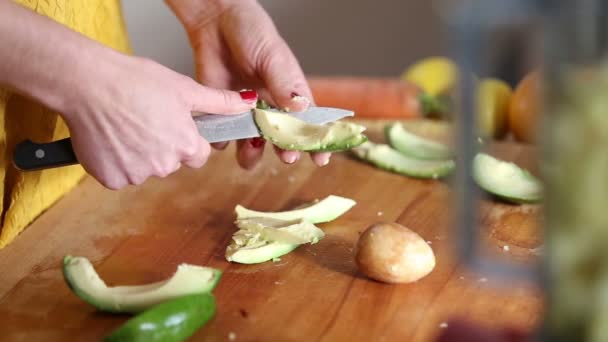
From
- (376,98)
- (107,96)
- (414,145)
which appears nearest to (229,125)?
(107,96)

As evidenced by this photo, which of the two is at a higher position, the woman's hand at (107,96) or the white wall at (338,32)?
the woman's hand at (107,96)

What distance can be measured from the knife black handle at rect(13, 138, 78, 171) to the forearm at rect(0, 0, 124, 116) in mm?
141

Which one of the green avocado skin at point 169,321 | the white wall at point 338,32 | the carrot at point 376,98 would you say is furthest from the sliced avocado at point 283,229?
the white wall at point 338,32

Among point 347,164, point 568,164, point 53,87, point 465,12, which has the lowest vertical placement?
point 347,164

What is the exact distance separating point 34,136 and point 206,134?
35 cm

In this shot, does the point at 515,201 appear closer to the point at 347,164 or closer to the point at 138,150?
the point at 347,164

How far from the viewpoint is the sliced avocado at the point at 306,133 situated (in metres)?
1.58

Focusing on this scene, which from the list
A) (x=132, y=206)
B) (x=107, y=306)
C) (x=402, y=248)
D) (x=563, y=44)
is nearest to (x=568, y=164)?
(x=563, y=44)

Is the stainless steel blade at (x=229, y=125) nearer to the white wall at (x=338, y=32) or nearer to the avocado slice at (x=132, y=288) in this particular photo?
the avocado slice at (x=132, y=288)

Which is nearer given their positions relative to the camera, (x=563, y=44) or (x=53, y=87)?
(x=563, y=44)

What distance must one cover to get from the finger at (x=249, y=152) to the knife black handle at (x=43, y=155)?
383 millimetres

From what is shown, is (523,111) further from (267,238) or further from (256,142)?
(267,238)

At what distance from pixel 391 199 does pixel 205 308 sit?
558 mm

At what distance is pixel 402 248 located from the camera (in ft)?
4.51
